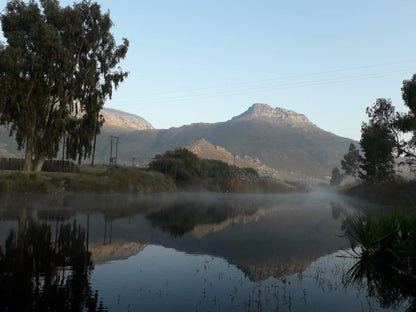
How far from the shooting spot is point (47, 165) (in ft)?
170

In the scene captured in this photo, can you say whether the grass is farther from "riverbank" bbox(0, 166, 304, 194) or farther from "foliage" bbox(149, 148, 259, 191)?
"foliage" bbox(149, 148, 259, 191)

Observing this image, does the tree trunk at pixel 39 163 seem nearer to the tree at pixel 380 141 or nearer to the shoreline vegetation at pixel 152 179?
the shoreline vegetation at pixel 152 179

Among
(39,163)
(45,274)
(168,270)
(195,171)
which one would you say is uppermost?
(195,171)

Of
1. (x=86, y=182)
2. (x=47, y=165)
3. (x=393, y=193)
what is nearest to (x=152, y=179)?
(x=86, y=182)

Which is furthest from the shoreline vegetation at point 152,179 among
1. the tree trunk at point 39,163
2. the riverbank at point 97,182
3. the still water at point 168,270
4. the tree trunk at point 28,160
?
the still water at point 168,270

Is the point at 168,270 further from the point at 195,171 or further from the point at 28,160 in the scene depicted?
the point at 195,171

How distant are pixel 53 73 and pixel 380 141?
51.6 metres

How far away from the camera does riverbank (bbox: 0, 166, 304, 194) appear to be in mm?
40622

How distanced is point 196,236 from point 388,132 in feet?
167

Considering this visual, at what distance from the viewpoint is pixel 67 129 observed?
4662cm

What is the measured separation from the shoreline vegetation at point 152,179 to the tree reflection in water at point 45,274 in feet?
88.1

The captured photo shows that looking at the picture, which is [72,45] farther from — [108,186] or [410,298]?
[410,298]

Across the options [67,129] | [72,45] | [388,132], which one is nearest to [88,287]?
[67,129]

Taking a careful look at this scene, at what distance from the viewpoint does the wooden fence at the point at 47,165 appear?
49.3 metres
